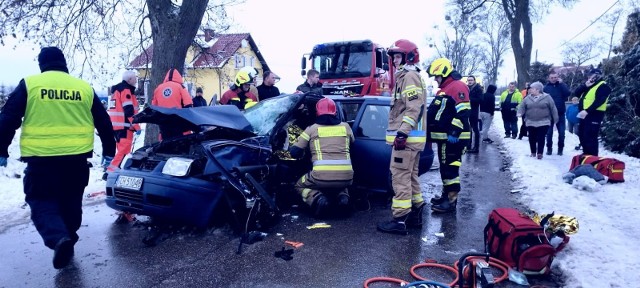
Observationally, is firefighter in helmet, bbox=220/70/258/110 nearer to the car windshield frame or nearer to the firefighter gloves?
the car windshield frame

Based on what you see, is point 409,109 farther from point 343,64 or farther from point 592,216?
point 343,64

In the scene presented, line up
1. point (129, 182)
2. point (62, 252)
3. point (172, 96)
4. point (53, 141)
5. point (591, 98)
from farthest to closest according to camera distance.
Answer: point (591, 98), point (172, 96), point (129, 182), point (53, 141), point (62, 252)

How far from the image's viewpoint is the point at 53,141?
3.57 meters

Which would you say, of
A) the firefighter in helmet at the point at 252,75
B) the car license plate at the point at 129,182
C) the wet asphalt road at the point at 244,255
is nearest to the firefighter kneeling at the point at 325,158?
the wet asphalt road at the point at 244,255

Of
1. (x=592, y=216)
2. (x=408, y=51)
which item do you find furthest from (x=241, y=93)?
(x=592, y=216)

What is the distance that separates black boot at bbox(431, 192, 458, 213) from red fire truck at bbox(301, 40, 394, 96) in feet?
23.0

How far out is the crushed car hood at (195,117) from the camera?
14.2ft

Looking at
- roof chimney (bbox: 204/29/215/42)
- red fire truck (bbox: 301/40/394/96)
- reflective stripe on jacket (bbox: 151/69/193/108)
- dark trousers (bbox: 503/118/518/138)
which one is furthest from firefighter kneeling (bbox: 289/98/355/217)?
dark trousers (bbox: 503/118/518/138)

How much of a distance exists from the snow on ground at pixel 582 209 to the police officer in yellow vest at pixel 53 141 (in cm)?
184

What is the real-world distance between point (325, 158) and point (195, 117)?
1473 millimetres

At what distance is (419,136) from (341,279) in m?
1.85

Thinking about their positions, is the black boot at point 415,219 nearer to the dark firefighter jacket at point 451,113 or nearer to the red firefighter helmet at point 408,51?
the dark firefighter jacket at point 451,113

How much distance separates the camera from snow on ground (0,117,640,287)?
3.44 meters

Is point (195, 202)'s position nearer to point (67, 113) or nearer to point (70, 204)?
point (70, 204)
